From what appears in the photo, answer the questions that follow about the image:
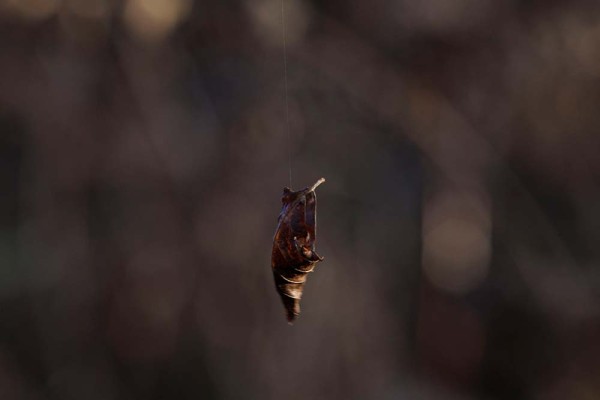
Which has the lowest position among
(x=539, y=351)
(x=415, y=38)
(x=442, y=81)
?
(x=539, y=351)

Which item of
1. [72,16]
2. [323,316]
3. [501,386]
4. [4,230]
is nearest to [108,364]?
[4,230]

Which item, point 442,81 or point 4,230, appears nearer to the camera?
point 4,230

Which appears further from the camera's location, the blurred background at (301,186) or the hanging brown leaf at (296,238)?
the blurred background at (301,186)

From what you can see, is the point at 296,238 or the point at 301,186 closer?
the point at 296,238

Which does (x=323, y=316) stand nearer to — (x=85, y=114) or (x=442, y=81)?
(x=442, y=81)

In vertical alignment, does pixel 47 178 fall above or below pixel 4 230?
above

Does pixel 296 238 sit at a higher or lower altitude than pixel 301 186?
lower

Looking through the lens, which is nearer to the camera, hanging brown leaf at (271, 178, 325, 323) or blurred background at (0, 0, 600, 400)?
hanging brown leaf at (271, 178, 325, 323)
